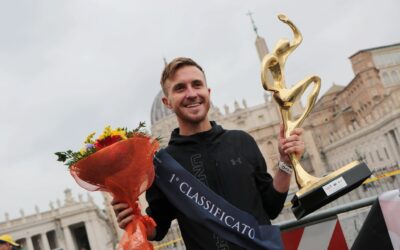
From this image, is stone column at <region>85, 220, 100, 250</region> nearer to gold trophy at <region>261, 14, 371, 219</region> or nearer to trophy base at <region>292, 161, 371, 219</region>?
gold trophy at <region>261, 14, 371, 219</region>

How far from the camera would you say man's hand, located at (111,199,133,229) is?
229 cm

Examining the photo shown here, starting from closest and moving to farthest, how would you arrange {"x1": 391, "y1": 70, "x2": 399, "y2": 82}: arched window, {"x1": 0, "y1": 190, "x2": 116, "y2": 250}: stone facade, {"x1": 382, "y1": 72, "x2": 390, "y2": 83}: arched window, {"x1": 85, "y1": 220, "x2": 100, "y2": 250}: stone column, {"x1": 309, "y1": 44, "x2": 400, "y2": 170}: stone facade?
1. {"x1": 309, "y1": 44, "x2": 400, "y2": 170}: stone facade
2. {"x1": 0, "y1": 190, "x2": 116, "y2": 250}: stone facade
3. {"x1": 85, "y1": 220, "x2": 100, "y2": 250}: stone column
4. {"x1": 382, "y1": 72, "x2": 390, "y2": 83}: arched window
5. {"x1": 391, "y1": 70, "x2": 399, "y2": 82}: arched window

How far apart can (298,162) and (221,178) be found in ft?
1.46

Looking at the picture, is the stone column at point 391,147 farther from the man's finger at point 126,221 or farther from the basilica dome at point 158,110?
the man's finger at point 126,221

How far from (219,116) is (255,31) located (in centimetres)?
1803

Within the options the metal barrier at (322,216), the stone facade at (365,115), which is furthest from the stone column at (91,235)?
the metal barrier at (322,216)

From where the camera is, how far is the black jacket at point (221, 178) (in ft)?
7.93

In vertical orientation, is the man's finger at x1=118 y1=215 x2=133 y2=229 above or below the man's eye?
below

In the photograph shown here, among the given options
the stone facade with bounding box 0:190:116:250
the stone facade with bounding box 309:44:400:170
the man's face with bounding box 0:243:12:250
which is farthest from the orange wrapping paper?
the stone facade with bounding box 0:190:116:250

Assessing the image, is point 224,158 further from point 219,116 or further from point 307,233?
point 219,116

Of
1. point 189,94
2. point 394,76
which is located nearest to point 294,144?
point 189,94

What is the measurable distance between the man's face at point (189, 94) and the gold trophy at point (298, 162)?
1.22ft

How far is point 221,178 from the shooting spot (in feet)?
8.00

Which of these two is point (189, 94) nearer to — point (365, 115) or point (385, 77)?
point (365, 115)
